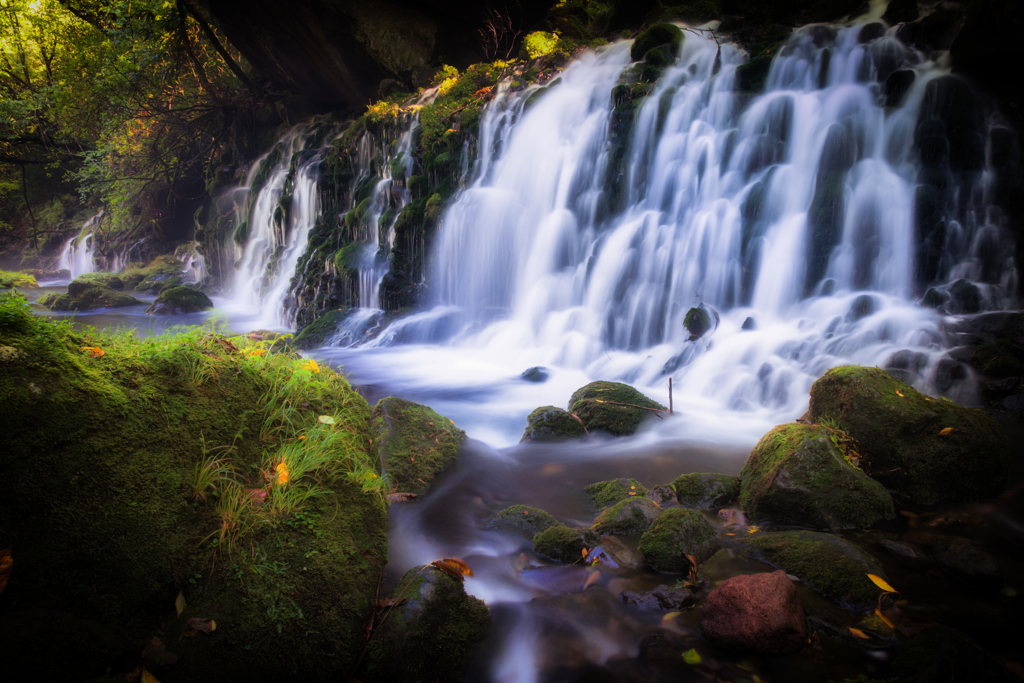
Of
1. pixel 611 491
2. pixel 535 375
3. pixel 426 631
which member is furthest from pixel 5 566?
pixel 535 375

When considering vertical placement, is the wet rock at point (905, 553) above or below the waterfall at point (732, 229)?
below

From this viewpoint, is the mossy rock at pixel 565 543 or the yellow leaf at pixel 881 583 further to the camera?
the mossy rock at pixel 565 543

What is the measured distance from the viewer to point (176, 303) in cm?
1504

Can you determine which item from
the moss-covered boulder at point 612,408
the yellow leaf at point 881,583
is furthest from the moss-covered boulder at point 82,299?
the yellow leaf at point 881,583

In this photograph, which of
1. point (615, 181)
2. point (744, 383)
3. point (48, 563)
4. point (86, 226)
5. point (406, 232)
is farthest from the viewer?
point (86, 226)

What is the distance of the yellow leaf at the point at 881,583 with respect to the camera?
9.02 feet

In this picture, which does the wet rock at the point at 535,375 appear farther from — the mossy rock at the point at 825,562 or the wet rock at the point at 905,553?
the wet rock at the point at 905,553

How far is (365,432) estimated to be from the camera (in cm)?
342

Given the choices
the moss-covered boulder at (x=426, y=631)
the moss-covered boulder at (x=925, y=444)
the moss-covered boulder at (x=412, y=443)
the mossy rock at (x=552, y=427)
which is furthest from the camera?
the mossy rock at (x=552, y=427)

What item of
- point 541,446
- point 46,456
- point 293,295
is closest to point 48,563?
point 46,456

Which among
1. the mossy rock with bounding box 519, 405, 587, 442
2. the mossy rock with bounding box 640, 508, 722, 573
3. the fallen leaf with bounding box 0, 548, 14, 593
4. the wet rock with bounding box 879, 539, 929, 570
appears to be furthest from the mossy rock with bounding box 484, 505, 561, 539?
the fallen leaf with bounding box 0, 548, 14, 593

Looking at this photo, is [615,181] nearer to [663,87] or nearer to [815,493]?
[663,87]

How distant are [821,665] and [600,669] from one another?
41.8 inches

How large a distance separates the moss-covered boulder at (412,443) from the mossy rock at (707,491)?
6.79 feet
